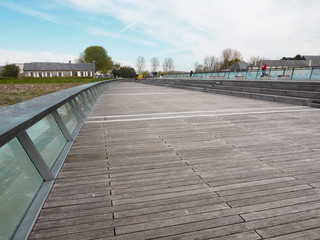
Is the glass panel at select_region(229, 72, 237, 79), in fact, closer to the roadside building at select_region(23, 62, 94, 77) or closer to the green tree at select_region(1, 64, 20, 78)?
the green tree at select_region(1, 64, 20, 78)

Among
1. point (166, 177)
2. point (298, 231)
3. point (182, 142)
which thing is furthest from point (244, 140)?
point (298, 231)

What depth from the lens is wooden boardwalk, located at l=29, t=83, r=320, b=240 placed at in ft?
6.77

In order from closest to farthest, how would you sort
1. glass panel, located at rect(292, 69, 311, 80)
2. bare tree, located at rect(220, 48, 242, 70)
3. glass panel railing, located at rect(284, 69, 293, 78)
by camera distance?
glass panel, located at rect(292, 69, 311, 80), glass panel railing, located at rect(284, 69, 293, 78), bare tree, located at rect(220, 48, 242, 70)

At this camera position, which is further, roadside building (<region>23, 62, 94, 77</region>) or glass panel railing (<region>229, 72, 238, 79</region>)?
roadside building (<region>23, 62, 94, 77</region>)

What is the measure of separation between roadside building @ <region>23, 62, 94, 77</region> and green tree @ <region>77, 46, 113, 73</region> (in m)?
3.68

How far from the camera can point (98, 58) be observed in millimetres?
108750

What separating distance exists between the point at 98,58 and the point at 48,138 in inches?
4450

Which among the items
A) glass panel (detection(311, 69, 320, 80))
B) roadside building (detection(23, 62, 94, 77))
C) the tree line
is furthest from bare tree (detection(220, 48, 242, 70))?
glass panel (detection(311, 69, 320, 80))

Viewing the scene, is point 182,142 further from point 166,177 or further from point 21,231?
point 21,231

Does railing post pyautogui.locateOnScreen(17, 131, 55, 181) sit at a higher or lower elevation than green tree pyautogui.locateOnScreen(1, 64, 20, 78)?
higher

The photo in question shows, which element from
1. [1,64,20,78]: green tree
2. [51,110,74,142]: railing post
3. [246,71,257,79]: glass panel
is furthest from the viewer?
[1,64,20,78]: green tree

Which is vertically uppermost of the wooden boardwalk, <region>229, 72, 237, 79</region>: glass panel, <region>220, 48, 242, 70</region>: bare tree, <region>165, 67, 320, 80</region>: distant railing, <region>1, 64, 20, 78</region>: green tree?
<region>220, 48, 242, 70</region>: bare tree

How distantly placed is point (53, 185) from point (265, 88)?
42.6ft

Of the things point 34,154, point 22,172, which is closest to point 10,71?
point 34,154
